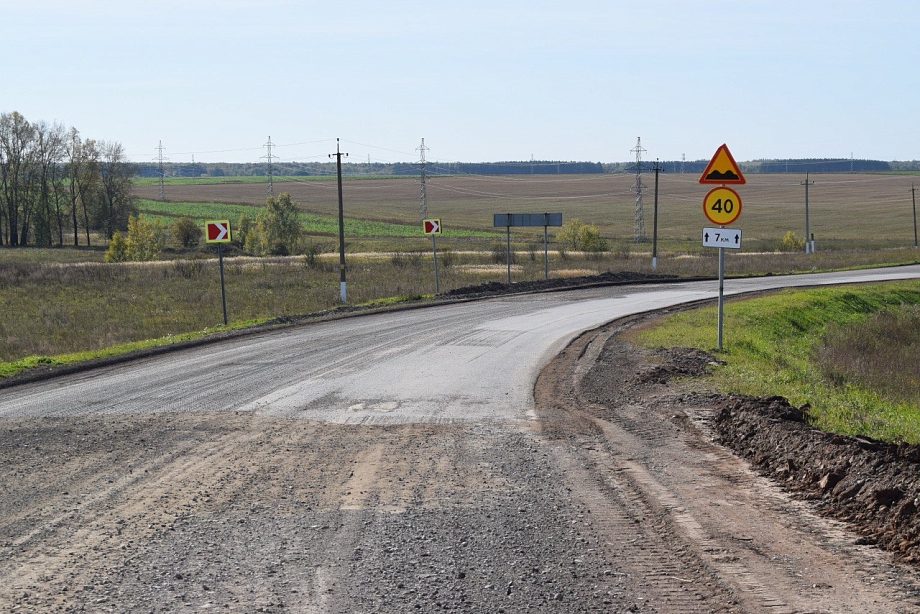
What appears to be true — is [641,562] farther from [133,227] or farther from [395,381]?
[133,227]

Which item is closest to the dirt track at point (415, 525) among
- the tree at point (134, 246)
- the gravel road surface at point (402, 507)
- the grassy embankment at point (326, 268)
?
the gravel road surface at point (402, 507)

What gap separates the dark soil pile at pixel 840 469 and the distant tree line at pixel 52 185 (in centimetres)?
9969

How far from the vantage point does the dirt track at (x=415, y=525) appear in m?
5.23

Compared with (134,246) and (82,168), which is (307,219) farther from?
(134,246)

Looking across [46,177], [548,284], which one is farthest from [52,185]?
[548,284]

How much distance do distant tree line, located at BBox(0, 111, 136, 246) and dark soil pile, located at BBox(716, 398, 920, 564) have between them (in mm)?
99689

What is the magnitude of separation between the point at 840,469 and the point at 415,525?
3.56 meters

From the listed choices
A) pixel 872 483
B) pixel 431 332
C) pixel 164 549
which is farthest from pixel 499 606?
pixel 431 332

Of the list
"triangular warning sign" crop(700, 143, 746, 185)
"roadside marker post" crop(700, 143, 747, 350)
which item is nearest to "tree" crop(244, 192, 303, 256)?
"roadside marker post" crop(700, 143, 747, 350)

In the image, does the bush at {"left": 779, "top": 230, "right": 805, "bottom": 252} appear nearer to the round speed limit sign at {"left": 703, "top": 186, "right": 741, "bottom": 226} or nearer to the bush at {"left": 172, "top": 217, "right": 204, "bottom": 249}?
the bush at {"left": 172, "top": 217, "right": 204, "bottom": 249}

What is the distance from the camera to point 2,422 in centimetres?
1073

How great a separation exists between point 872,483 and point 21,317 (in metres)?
29.9

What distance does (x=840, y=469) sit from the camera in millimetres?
7332

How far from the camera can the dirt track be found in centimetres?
523
